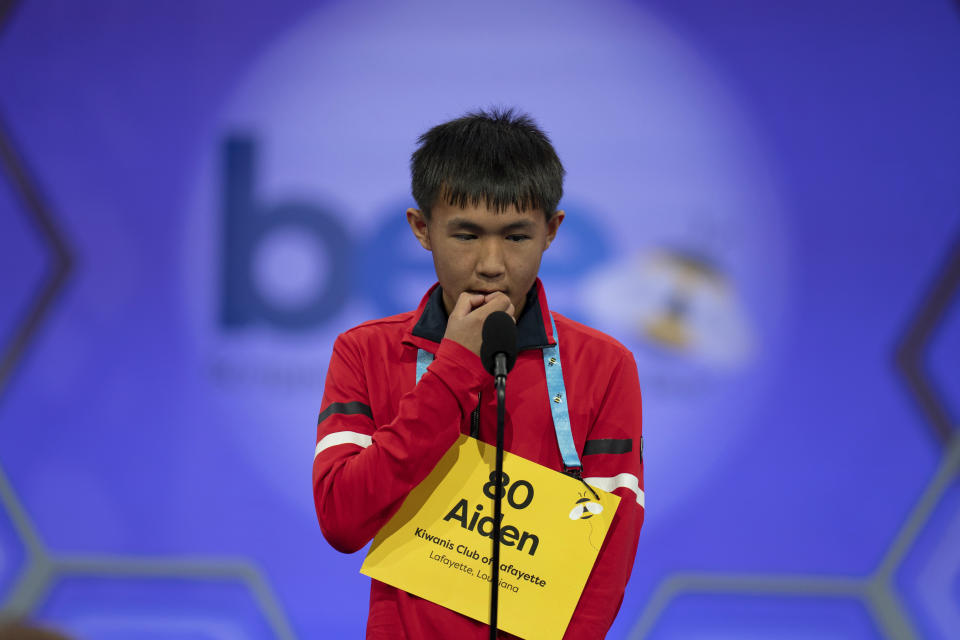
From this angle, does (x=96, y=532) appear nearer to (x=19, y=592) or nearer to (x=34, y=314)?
(x=19, y=592)

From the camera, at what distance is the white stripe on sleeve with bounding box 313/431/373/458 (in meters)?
1.33

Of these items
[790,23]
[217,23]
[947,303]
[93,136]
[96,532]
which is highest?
[790,23]

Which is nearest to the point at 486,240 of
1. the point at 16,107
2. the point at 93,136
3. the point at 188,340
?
the point at 188,340

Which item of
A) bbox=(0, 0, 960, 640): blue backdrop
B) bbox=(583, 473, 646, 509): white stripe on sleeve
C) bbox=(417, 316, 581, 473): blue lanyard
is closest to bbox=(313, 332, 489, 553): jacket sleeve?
bbox=(417, 316, 581, 473): blue lanyard

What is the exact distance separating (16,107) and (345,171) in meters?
1.21

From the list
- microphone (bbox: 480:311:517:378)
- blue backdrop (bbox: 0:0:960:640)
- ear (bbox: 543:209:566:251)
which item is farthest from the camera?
blue backdrop (bbox: 0:0:960:640)

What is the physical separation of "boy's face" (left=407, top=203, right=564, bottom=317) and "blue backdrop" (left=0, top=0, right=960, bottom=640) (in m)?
1.56

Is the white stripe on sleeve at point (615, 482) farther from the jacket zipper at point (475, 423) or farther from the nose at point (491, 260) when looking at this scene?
the nose at point (491, 260)

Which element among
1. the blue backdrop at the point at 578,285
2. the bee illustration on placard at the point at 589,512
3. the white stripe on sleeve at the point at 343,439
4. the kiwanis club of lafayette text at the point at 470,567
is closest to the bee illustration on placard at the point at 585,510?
the bee illustration on placard at the point at 589,512

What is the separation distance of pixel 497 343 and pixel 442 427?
149 mm

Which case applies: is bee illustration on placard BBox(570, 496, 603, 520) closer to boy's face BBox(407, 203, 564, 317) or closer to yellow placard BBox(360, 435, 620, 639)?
yellow placard BBox(360, 435, 620, 639)

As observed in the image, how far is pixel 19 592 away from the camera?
3.08m

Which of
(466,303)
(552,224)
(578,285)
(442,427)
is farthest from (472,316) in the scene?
(578,285)

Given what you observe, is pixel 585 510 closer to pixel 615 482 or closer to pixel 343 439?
pixel 615 482
